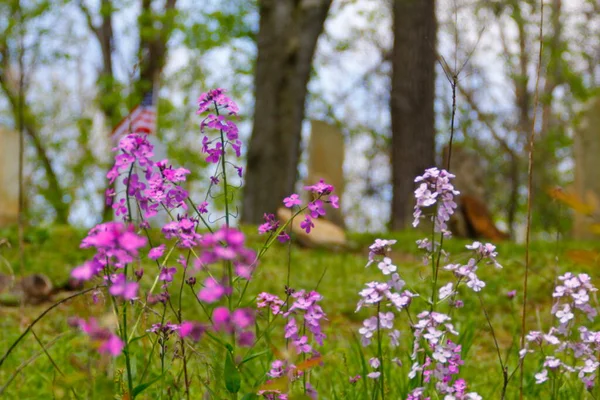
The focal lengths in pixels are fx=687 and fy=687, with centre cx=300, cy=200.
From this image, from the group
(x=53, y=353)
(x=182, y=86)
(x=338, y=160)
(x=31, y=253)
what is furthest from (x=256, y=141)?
(x=182, y=86)

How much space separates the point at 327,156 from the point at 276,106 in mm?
1404

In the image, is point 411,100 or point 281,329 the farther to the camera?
point 411,100

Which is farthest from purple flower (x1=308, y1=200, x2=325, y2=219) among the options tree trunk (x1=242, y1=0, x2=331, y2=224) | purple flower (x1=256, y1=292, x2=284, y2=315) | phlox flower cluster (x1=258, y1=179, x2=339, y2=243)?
tree trunk (x1=242, y1=0, x2=331, y2=224)

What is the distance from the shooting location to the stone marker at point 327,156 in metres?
10.7

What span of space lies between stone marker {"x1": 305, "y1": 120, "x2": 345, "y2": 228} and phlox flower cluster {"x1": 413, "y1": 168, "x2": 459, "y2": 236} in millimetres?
8786

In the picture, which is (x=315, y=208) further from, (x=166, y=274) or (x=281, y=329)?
(x=281, y=329)

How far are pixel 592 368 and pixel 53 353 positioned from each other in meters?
2.64

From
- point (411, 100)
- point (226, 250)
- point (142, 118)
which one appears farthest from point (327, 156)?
point (226, 250)

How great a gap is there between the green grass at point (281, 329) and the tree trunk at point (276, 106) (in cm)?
165

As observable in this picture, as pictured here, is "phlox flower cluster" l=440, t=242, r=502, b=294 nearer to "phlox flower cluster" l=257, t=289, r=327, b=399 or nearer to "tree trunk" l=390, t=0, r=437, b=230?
"phlox flower cluster" l=257, t=289, r=327, b=399

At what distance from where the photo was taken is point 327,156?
10812mm

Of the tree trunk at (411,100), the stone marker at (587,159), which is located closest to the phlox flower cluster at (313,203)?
the tree trunk at (411,100)

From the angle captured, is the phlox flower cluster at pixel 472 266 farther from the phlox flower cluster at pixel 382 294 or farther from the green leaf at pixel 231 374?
the green leaf at pixel 231 374

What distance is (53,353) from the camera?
139 inches
